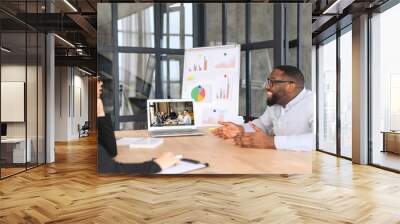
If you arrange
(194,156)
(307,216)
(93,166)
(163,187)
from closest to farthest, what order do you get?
(307,216) < (163,187) < (194,156) < (93,166)

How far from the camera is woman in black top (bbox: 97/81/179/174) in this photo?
593 centimetres

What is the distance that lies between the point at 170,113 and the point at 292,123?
196 cm

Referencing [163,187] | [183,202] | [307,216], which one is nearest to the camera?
[307,216]

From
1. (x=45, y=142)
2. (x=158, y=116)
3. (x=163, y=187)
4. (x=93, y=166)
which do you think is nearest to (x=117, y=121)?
(x=158, y=116)

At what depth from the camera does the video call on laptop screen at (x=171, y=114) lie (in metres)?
5.88

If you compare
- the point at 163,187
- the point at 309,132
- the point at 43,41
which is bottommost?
the point at 163,187

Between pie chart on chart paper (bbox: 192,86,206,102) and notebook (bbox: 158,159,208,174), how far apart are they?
40.1 inches

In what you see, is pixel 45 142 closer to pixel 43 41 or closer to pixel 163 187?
pixel 43 41

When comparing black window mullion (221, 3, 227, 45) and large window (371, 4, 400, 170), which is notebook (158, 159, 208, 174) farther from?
large window (371, 4, 400, 170)

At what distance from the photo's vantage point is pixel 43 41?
303 inches

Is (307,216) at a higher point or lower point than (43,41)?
lower

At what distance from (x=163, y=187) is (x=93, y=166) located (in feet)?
8.56

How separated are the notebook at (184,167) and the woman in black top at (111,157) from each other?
66 mm

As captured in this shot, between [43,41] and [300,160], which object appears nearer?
[300,160]
